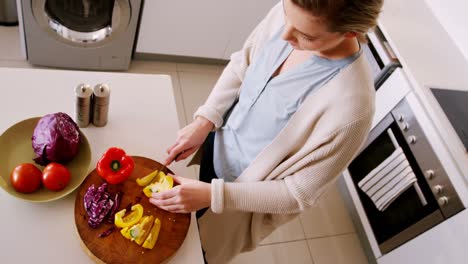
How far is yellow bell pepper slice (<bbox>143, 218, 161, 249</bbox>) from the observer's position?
815mm

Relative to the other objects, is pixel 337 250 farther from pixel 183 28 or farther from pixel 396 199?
pixel 183 28

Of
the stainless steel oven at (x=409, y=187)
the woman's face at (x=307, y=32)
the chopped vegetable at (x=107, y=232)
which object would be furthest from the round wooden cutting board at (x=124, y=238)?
the stainless steel oven at (x=409, y=187)

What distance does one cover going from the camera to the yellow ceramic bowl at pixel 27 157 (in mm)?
841

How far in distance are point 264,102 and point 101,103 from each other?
0.39 m

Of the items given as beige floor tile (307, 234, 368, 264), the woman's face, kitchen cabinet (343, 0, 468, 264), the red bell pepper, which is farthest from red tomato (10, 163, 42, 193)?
beige floor tile (307, 234, 368, 264)

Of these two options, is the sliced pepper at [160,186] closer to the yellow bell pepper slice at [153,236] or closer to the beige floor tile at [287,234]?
the yellow bell pepper slice at [153,236]

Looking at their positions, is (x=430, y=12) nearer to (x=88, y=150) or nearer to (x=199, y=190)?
(x=199, y=190)

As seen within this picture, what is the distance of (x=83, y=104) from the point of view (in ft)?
3.01

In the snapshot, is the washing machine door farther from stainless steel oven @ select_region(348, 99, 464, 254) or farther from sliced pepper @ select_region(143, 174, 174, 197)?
stainless steel oven @ select_region(348, 99, 464, 254)

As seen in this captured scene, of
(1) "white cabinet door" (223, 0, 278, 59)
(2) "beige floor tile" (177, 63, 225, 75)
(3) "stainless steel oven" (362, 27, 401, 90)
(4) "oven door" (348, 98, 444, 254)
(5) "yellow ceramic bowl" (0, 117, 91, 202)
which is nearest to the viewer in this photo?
(5) "yellow ceramic bowl" (0, 117, 91, 202)

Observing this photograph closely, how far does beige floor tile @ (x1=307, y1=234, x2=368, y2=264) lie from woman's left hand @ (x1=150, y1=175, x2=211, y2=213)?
121 cm

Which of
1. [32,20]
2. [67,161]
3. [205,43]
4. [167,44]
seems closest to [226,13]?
[205,43]

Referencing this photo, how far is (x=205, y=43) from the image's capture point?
2270 millimetres

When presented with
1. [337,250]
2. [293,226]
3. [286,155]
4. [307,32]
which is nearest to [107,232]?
[286,155]
